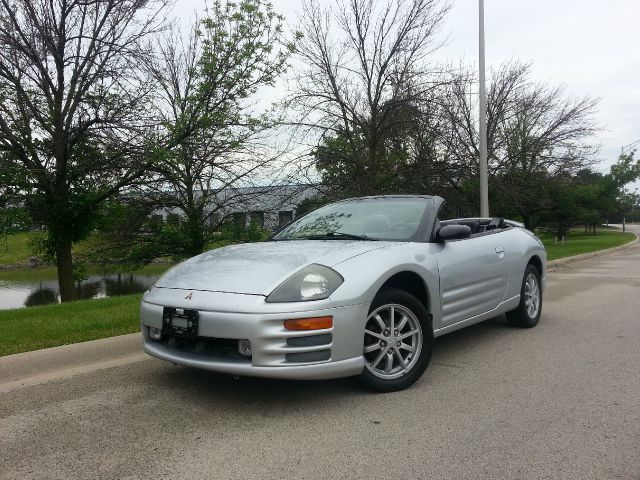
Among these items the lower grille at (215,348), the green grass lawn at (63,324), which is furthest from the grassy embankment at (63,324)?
the lower grille at (215,348)

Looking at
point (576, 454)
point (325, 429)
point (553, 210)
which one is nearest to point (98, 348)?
point (325, 429)

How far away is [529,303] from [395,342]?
2886 mm

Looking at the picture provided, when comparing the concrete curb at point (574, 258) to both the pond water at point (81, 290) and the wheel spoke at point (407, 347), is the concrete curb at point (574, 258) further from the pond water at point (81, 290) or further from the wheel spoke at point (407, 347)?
the pond water at point (81, 290)

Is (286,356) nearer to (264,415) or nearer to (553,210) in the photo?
(264,415)

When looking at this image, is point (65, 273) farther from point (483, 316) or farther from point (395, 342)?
point (395, 342)

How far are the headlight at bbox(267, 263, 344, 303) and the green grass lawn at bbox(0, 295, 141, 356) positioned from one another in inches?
114

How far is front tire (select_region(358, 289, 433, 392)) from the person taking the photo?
3672 millimetres

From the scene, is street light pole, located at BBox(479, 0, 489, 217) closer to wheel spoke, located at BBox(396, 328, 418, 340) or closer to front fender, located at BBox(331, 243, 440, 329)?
front fender, located at BBox(331, 243, 440, 329)

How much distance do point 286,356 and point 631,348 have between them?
3.58 m

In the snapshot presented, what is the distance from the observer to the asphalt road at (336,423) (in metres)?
2.67

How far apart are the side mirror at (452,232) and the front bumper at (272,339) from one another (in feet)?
3.81

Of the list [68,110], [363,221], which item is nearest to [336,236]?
[363,221]

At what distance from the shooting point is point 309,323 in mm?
3299

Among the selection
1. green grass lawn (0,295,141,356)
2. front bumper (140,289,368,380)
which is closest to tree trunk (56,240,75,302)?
green grass lawn (0,295,141,356)
